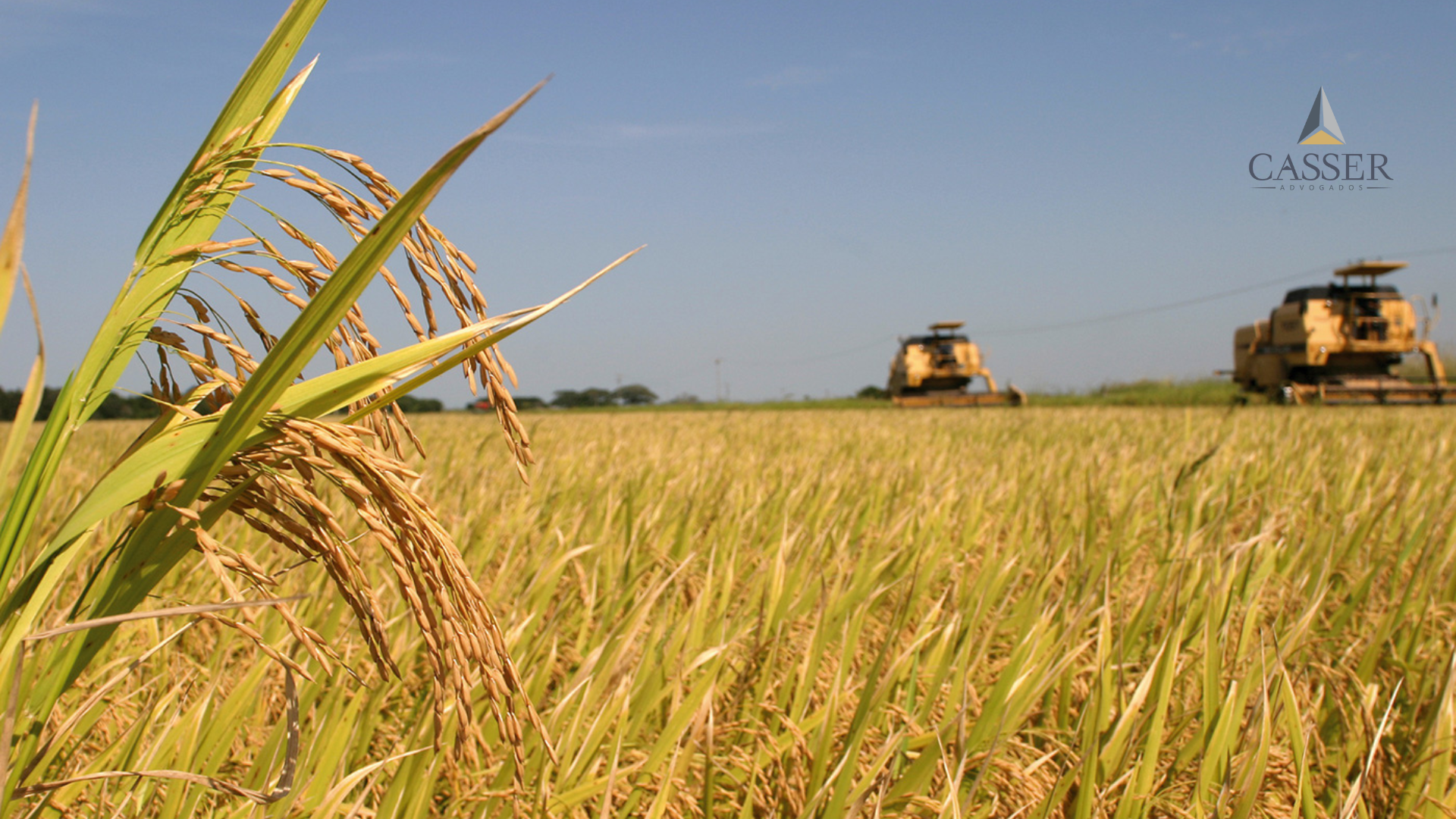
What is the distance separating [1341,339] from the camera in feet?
47.8

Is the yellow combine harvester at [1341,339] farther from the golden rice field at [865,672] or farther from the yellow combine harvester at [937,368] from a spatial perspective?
the golden rice field at [865,672]

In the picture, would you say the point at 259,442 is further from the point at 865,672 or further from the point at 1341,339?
the point at 1341,339

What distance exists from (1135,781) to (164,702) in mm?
1259

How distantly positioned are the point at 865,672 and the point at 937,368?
20.4 meters

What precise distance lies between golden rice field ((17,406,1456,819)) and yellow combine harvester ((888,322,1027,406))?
17.1 m

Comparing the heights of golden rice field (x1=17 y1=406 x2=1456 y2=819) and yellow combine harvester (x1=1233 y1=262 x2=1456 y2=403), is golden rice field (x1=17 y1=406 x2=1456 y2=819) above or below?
below

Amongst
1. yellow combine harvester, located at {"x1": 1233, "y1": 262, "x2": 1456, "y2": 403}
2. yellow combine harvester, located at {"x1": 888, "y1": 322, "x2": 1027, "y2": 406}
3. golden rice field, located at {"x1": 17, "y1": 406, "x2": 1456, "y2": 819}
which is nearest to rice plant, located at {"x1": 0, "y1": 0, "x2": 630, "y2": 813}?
golden rice field, located at {"x1": 17, "y1": 406, "x2": 1456, "y2": 819}

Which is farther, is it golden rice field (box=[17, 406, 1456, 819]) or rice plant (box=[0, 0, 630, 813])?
golden rice field (box=[17, 406, 1456, 819])

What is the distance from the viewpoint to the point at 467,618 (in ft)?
2.02

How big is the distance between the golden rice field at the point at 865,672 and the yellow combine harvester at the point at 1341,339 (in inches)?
518

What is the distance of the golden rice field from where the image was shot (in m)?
1.11

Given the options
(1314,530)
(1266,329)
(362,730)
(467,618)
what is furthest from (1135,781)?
(1266,329)

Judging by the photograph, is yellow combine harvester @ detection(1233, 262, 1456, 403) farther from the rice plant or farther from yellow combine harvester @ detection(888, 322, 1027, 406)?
the rice plant

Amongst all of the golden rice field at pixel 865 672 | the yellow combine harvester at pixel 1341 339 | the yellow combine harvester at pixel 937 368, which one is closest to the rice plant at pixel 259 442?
the golden rice field at pixel 865 672
